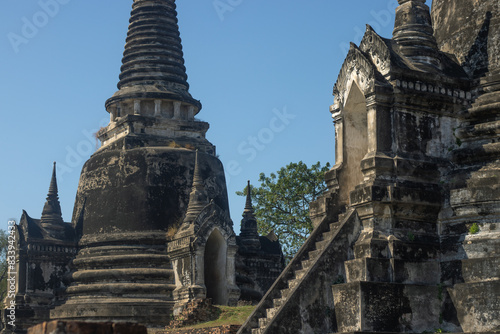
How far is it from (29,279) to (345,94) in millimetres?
15725

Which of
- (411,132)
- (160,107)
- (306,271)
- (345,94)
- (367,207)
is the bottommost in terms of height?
(306,271)

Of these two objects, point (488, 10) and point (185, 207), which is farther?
point (185, 207)

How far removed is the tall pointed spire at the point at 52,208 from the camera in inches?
1123

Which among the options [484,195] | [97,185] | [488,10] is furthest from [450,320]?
[97,185]

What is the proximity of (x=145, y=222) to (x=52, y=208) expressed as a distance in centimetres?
455

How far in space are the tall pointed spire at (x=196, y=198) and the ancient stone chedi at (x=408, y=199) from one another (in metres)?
10.2

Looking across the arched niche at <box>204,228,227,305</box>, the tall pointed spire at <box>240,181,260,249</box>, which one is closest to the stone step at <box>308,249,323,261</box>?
the arched niche at <box>204,228,227,305</box>

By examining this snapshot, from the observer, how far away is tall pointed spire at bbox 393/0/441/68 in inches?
590

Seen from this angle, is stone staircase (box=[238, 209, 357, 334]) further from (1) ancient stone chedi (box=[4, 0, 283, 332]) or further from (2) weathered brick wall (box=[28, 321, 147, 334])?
(1) ancient stone chedi (box=[4, 0, 283, 332])

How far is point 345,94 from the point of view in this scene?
50.9 feet

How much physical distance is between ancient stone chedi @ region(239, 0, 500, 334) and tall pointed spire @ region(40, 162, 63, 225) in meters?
15.3

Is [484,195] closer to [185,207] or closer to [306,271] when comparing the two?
[306,271]

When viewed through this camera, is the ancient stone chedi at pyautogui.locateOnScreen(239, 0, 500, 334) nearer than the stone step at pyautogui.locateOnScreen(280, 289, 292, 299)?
Yes

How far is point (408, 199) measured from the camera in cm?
1371
